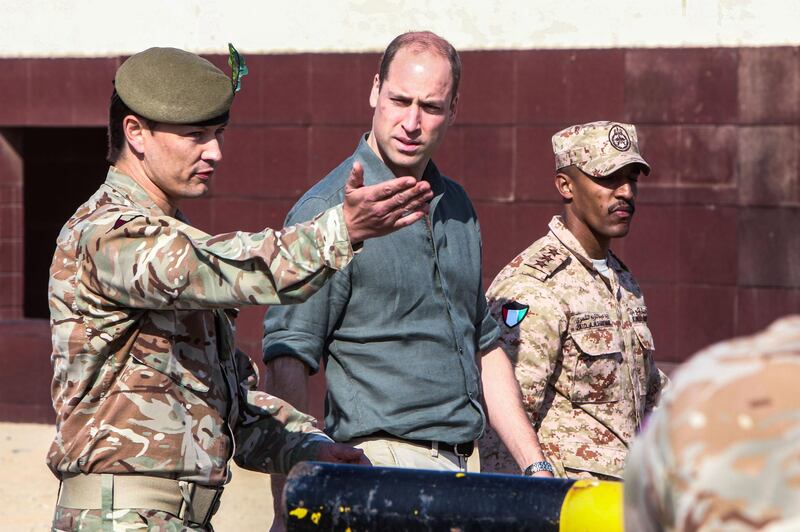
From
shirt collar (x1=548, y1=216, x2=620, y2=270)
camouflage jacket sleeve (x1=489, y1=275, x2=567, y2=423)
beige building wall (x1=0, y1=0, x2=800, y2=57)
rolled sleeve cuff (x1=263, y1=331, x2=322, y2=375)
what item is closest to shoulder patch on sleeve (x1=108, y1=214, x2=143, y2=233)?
rolled sleeve cuff (x1=263, y1=331, x2=322, y2=375)

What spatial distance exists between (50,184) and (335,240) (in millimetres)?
9548

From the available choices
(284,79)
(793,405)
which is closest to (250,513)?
(284,79)

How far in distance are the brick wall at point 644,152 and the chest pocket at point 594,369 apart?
4229 mm

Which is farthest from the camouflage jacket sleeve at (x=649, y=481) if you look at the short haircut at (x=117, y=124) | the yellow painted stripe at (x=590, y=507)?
the short haircut at (x=117, y=124)

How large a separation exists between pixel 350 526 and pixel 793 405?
1.25 meters

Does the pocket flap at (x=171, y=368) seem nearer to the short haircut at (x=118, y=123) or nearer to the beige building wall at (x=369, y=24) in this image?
the short haircut at (x=118, y=123)

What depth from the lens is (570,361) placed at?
14.1 ft

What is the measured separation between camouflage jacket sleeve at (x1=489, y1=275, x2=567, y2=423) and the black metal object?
1.88 m

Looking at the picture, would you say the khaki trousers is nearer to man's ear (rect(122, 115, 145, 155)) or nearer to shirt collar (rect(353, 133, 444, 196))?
shirt collar (rect(353, 133, 444, 196))

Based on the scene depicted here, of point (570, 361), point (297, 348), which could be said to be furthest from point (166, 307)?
point (570, 361)

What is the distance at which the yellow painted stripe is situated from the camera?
2186mm

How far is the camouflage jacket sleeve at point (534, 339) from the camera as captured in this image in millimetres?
4238

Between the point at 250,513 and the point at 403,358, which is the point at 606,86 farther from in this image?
the point at 403,358

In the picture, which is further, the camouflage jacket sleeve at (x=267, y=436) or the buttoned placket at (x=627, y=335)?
the buttoned placket at (x=627, y=335)
